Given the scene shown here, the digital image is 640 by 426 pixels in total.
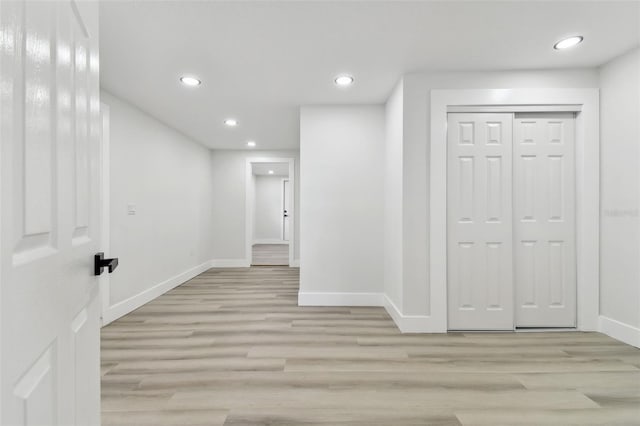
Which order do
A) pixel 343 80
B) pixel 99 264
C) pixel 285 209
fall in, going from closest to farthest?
pixel 99 264, pixel 343 80, pixel 285 209

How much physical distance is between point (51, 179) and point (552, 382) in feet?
8.98

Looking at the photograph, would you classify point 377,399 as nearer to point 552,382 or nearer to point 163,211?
point 552,382

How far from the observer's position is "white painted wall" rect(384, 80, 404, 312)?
300 centimetres

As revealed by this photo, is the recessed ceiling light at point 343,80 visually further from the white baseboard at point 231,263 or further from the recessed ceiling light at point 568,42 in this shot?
the white baseboard at point 231,263

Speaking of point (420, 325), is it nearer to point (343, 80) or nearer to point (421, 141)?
point (421, 141)

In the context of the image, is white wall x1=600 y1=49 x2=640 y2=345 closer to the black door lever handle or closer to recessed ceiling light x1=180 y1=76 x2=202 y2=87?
the black door lever handle

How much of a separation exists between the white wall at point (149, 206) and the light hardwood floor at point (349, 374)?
61 cm

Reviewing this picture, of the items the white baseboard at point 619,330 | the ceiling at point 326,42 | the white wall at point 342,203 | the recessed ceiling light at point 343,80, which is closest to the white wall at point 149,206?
the ceiling at point 326,42

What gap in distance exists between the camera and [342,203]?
368cm

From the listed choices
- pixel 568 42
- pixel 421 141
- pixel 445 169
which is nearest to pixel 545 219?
pixel 445 169

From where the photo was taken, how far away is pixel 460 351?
247cm

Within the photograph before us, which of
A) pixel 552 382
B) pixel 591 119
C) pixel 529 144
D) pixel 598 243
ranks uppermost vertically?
pixel 591 119

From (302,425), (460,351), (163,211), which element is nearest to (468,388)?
(460,351)

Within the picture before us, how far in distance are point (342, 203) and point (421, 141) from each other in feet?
3.84
